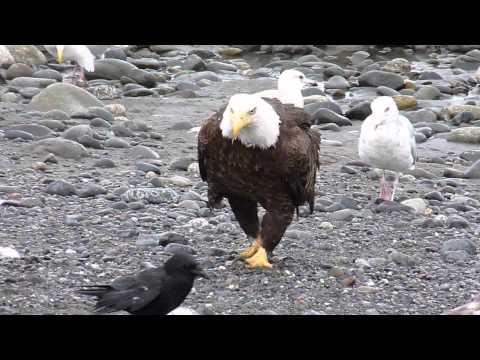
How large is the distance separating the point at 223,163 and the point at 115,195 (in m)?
2.13

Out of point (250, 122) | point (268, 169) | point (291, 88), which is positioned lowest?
point (291, 88)

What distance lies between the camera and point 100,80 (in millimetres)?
13641

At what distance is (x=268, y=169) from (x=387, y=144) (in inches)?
132

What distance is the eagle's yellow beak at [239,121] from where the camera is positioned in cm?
515

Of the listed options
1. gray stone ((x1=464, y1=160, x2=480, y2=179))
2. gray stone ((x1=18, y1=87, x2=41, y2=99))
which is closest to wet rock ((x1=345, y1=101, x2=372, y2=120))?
gray stone ((x1=464, y1=160, x2=480, y2=179))

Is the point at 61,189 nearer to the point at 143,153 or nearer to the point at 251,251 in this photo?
the point at 143,153

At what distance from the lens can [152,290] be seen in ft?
15.2

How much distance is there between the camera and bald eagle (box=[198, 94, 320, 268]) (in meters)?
5.34

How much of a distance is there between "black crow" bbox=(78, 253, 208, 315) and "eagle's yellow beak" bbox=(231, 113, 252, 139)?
2.66ft

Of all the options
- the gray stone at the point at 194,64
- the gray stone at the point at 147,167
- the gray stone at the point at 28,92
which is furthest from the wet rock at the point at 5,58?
the gray stone at the point at 147,167

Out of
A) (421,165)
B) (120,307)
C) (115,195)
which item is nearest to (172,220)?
(115,195)

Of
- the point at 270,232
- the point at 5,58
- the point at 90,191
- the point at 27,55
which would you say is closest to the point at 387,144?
the point at 90,191
